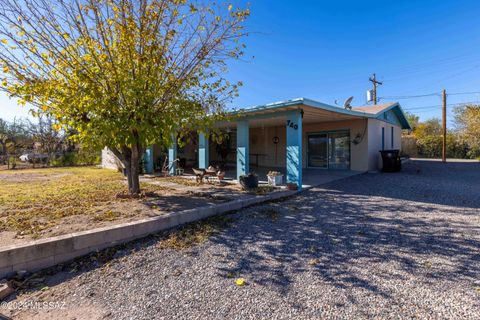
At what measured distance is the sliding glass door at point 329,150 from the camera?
11359 mm

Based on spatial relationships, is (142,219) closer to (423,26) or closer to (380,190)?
(380,190)

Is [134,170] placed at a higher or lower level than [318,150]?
lower

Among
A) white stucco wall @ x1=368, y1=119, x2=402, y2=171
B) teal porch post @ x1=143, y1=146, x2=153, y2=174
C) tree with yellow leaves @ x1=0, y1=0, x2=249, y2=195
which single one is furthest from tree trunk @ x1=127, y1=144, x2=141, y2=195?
white stucco wall @ x1=368, y1=119, x2=402, y2=171

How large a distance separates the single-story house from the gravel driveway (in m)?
3.37

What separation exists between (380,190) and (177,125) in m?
6.01

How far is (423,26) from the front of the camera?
1191cm

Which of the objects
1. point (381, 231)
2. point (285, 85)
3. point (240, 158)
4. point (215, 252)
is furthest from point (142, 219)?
point (285, 85)

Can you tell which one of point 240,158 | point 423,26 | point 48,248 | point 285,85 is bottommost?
point 48,248

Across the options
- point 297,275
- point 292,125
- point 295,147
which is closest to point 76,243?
point 297,275

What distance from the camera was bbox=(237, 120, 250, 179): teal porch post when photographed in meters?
8.15

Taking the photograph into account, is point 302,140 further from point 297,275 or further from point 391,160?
point 297,275

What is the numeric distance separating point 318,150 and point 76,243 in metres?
11.2

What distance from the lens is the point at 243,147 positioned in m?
8.23

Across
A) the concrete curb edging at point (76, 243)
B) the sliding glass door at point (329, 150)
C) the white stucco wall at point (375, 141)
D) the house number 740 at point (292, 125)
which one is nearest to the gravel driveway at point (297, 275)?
the concrete curb edging at point (76, 243)
